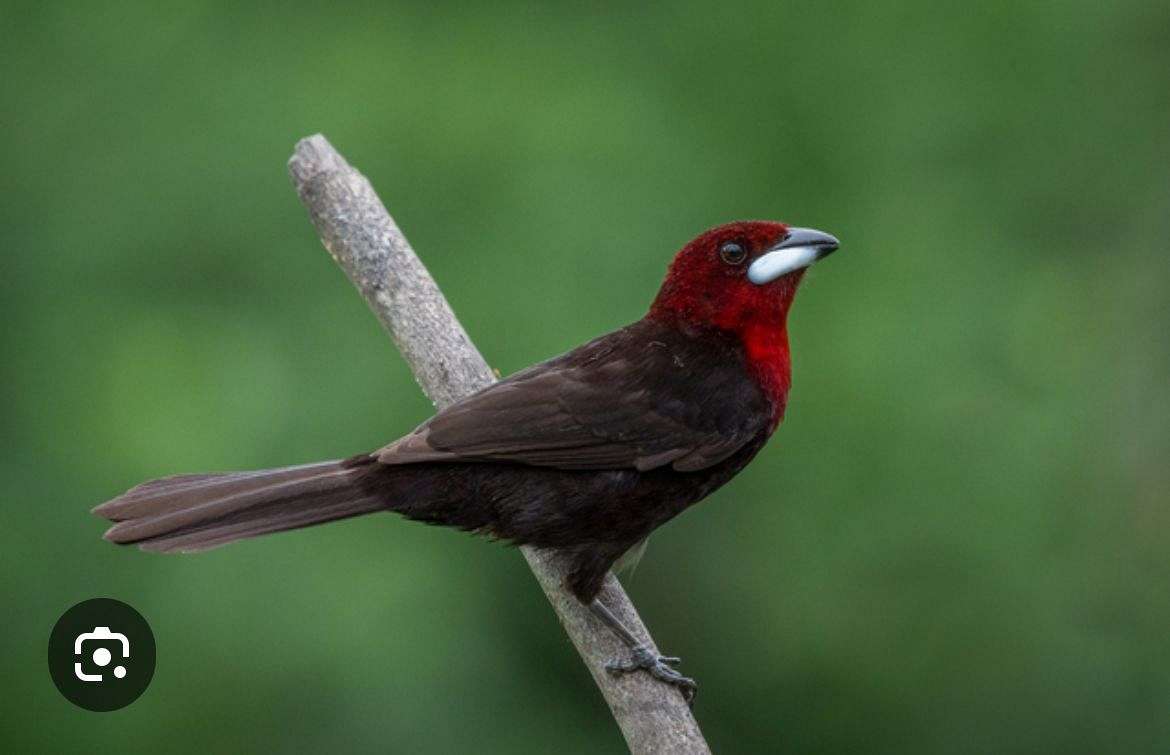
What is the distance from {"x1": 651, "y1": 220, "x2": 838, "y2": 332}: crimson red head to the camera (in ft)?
12.6

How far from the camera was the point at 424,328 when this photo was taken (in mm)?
4141

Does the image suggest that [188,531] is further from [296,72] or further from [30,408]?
[296,72]

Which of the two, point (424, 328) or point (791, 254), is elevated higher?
point (424, 328)

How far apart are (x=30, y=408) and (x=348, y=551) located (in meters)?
1.13

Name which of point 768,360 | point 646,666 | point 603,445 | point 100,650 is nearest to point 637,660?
point 646,666

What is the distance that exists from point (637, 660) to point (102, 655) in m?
1.40

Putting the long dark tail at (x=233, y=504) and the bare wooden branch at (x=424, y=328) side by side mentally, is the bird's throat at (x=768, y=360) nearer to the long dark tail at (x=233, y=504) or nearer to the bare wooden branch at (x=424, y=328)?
the bare wooden branch at (x=424, y=328)

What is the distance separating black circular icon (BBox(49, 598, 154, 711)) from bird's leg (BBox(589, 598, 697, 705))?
48.5 inches

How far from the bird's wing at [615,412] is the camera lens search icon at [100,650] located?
1118mm

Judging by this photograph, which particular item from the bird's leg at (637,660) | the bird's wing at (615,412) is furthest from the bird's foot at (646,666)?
the bird's wing at (615,412)

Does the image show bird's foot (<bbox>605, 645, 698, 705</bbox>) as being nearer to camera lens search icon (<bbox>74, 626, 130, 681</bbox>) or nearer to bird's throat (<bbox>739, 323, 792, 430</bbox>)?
bird's throat (<bbox>739, 323, 792, 430</bbox>)

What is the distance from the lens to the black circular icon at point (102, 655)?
172 inches

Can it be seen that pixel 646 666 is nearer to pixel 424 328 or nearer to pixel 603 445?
pixel 603 445

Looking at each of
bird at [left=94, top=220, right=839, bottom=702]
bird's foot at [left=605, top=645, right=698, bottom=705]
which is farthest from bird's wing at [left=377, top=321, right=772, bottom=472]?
bird's foot at [left=605, top=645, right=698, bottom=705]
